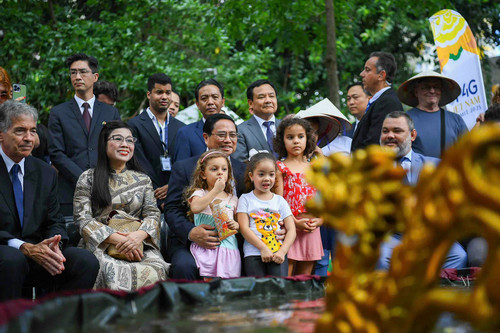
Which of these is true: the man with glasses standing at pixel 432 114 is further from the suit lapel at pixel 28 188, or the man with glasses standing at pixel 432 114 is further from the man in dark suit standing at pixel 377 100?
the suit lapel at pixel 28 188

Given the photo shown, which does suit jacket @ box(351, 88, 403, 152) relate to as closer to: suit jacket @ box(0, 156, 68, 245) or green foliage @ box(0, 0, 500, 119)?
suit jacket @ box(0, 156, 68, 245)

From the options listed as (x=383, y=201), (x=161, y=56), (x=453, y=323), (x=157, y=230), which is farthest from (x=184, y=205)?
A: (x=161, y=56)

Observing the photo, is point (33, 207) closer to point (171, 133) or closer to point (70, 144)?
point (70, 144)

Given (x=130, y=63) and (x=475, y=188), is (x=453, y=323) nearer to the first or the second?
(x=475, y=188)

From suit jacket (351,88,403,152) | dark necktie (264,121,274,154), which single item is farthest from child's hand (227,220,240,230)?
suit jacket (351,88,403,152)

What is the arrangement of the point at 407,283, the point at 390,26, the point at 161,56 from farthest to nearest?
the point at 390,26 → the point at 161,56 → the point at 407,283

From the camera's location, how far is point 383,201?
163 cm

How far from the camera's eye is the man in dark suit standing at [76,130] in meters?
5.86

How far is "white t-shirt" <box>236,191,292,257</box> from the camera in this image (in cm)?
489

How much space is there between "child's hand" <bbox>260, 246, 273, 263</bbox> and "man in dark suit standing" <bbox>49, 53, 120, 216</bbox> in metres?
1.96

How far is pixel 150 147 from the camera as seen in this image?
631 centimetres

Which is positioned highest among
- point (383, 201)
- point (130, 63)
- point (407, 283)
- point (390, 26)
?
point (390, 26)

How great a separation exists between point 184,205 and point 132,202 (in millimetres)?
424

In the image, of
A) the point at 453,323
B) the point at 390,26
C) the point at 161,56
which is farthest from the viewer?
the point at 390,26
